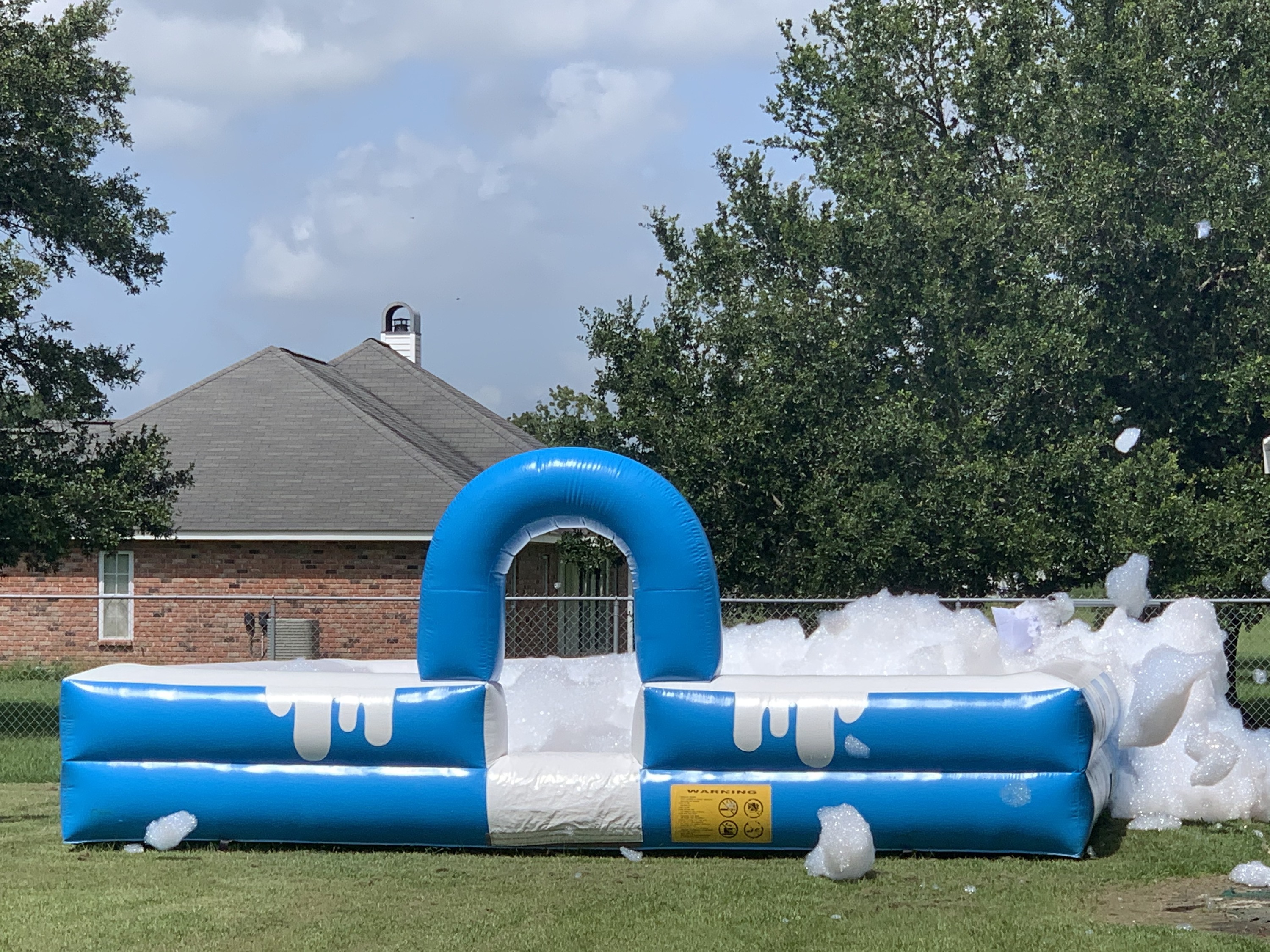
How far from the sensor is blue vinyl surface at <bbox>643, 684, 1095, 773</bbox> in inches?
313

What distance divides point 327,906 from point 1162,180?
17.0 m

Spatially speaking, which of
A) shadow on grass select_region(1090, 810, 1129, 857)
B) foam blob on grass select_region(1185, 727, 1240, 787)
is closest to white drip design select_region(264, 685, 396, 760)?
shadow on grass select_region(1090, 810, 1129, 857)

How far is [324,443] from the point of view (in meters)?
22.2

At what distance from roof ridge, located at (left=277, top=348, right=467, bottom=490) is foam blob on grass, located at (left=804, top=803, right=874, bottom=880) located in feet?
42.9

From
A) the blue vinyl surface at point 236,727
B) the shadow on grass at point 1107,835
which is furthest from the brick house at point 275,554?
the shadow on grass at point 1107,835

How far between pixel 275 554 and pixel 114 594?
2654mm

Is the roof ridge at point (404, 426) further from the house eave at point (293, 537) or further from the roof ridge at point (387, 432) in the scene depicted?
the house eave at point (293, 537)

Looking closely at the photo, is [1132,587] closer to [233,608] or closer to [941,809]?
[941,809]

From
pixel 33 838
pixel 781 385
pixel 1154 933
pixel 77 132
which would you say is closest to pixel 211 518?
pixel 77 132

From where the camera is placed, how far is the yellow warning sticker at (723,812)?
8125 mm

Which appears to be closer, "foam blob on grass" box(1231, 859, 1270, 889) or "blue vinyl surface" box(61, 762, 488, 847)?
"foam blob on grass" box(1231, 859, 1270, 889)

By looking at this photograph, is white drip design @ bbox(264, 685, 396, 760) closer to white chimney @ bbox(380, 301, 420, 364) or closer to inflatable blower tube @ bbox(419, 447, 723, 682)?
inflatable blower tube @ bbox(419, 447, 723, 682)

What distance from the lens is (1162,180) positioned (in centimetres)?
2012

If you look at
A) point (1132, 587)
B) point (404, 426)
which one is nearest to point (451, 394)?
point (404, 426)
